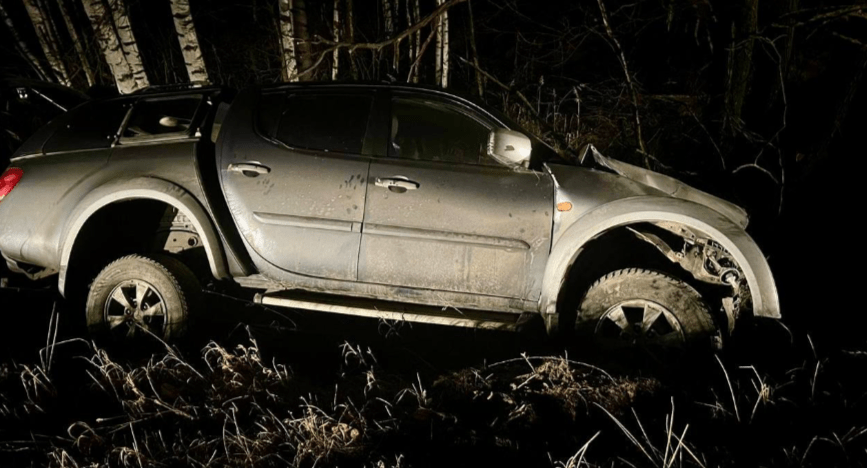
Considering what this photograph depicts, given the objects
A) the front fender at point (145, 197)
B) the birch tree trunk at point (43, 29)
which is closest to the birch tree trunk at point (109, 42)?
the birch tree trunk at point (43, 29)

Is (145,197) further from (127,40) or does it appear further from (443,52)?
(443,52)

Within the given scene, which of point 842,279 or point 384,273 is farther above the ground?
point 384,273

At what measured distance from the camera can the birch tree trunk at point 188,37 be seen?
6.33 meters

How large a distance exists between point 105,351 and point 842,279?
17.9 feet

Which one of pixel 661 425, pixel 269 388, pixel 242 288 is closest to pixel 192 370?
pixel 269 388

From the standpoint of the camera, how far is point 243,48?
12344 millimetres

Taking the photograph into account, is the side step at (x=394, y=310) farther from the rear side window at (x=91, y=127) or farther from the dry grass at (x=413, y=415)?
the rear side window at (x=91, y=127)

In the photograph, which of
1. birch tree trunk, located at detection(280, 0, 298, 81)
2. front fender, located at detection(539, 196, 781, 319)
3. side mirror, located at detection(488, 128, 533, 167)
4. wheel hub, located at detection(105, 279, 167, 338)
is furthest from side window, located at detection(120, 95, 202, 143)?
birch tree trunk, located at detection(280, 0, 298, 81)

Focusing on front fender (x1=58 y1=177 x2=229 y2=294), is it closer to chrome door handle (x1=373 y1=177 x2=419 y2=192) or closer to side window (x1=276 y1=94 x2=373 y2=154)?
side window (x1=276 y1=94 x2=373 y2=154)

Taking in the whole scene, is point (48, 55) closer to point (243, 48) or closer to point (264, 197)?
point (243, 48)

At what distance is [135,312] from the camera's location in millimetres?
3584

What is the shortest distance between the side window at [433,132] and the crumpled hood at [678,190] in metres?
0.86

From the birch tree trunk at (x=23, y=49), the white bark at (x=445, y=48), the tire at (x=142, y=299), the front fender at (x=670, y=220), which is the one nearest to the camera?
the front fender at (x=670, y=220)

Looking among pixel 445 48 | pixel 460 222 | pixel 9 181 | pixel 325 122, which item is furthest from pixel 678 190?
pixel 445 48
